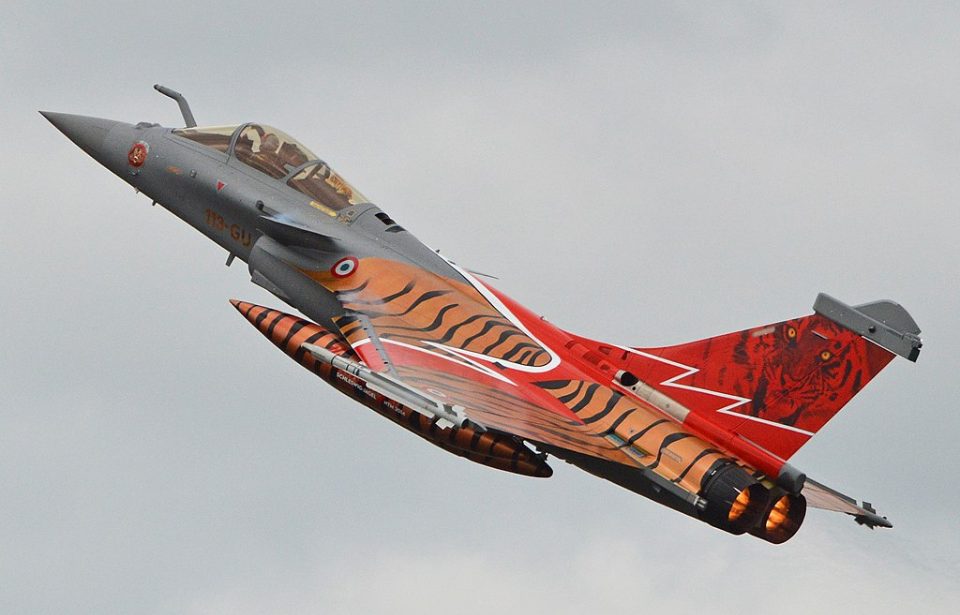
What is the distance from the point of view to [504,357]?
2394cm

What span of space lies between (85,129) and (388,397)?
8.67 metres

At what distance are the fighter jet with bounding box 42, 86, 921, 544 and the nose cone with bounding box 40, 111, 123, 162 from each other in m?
1.15

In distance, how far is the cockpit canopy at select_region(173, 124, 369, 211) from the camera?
26.3 m

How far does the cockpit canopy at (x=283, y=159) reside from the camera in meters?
26.3

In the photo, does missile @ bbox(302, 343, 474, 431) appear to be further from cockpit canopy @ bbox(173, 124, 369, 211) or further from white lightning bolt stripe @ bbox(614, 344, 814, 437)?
cockpit canopy @ bbox(173, 124, 369, 211)

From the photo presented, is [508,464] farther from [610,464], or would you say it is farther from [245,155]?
[245,155]

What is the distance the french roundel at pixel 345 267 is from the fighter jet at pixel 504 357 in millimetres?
21

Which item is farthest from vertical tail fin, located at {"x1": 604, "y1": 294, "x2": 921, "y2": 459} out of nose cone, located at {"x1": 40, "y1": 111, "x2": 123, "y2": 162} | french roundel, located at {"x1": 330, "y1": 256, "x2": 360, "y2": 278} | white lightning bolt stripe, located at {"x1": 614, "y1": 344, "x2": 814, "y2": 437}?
nose cone, located at {"x1": 40, "y1": 111, "x2": 123, "y2": 162}

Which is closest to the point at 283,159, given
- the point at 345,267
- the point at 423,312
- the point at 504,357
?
the point at 345,267

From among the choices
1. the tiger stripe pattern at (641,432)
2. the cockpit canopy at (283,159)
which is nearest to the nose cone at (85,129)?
the cockpit canopy at (283,159)

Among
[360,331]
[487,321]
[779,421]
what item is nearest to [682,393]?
[779,421]

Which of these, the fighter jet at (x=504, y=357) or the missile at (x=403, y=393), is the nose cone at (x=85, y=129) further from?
the missile at (x=403, y=393)

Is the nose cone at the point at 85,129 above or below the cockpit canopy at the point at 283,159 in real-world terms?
below

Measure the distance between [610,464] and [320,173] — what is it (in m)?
7.38
